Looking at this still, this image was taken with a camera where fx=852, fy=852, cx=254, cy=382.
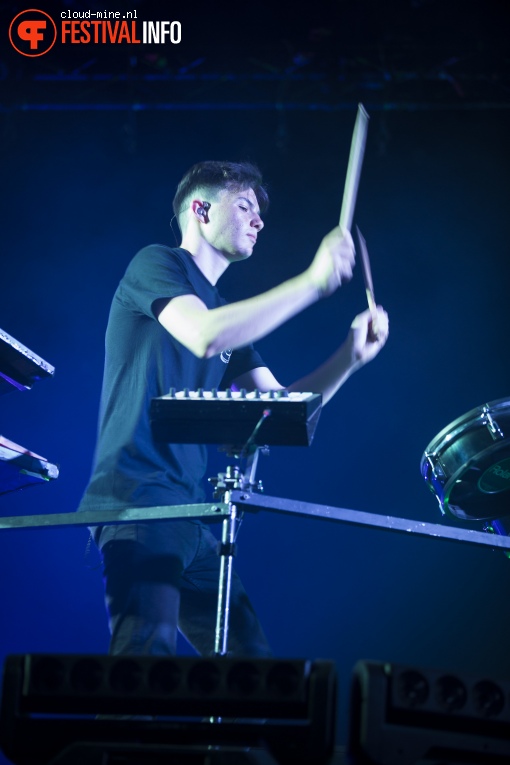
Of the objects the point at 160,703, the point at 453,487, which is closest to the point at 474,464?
the point at 453,487

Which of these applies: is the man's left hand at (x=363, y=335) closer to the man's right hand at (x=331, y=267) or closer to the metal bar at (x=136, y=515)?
the man's right hand at (x=331, y=267)

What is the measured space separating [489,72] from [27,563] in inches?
147

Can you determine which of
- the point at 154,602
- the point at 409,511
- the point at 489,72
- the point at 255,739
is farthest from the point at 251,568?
the point at 489,72

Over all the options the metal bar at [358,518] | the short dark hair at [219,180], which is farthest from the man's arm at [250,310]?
the short dark hair at [219,180]

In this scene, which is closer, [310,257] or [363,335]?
[363,335]

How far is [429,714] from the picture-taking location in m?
1.51

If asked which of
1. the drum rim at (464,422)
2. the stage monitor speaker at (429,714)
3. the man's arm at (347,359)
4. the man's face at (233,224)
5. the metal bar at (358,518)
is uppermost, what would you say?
the man's face at (233,224)

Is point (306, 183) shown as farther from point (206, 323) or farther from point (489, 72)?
point (206, 323)

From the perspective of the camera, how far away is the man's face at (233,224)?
126 inches

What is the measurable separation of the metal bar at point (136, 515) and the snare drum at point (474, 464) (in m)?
1.21

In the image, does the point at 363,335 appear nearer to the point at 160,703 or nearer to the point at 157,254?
the point at 157,254

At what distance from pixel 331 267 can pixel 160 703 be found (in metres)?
1.49

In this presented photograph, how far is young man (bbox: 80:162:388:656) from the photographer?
235 cm

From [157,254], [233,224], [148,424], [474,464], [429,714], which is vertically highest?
[233,224]
